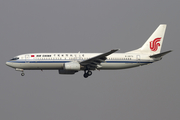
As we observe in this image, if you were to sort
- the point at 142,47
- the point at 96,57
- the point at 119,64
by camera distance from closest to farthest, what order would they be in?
the point at 96,57 → the point at 119,64 → the point at 142,47

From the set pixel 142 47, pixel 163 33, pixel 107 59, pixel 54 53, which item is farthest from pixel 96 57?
pixel 163 33

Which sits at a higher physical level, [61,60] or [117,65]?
[61,60]

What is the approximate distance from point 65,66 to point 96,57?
5.21 metres

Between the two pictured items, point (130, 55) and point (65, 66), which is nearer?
point (65, 66)

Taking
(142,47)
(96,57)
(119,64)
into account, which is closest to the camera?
(96,57)

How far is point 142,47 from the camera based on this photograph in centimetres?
6319

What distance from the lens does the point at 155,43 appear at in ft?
209

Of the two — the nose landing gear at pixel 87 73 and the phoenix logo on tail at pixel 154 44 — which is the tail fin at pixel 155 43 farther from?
the nose landing gear at pixel 87 73

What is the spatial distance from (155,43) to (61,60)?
18081mm

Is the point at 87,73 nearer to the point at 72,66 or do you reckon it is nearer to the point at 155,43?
the point at 72,66

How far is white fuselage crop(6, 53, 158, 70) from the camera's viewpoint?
5706 centimetres

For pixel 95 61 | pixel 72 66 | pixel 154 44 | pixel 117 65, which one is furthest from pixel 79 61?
pixel 154 44

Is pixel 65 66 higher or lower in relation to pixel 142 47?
lower

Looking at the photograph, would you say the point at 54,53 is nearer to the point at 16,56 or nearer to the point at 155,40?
the point at 16,56
